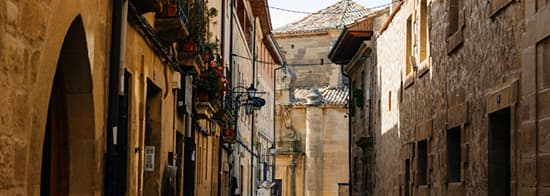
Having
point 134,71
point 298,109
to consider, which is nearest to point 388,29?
point 134,71

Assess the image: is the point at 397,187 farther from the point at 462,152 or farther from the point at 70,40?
the point at 70,40

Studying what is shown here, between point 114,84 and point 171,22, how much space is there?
321 centimetres

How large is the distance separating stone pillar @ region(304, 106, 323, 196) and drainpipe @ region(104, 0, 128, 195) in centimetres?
4269

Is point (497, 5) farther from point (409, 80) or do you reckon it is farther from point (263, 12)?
point (263, 12)

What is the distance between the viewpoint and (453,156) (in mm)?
15414

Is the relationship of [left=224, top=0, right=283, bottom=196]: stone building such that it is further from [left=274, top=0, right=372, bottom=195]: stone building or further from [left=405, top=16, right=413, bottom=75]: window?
[left=405, top=16, right=413, bottom=75]: window

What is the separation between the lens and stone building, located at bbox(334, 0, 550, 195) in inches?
388

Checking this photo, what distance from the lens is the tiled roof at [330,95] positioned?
2073 inches

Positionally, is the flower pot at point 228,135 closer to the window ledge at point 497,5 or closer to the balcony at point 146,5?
the window ledge at point 497,5

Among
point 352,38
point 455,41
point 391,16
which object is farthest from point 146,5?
point 352,38

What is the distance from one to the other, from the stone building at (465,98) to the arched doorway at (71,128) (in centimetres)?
418

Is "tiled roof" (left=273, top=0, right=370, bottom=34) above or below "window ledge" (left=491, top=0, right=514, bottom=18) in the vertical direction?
above

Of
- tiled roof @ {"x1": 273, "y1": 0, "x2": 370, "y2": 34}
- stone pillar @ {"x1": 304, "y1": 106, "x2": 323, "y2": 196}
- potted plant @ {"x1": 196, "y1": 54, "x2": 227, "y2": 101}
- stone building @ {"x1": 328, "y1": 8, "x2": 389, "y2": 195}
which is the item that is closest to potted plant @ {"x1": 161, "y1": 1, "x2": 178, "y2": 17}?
potted plant @ {"x1": 196, "y1": 54, "x2": 227, "y2": 101}

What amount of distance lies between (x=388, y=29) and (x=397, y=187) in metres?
4.21
